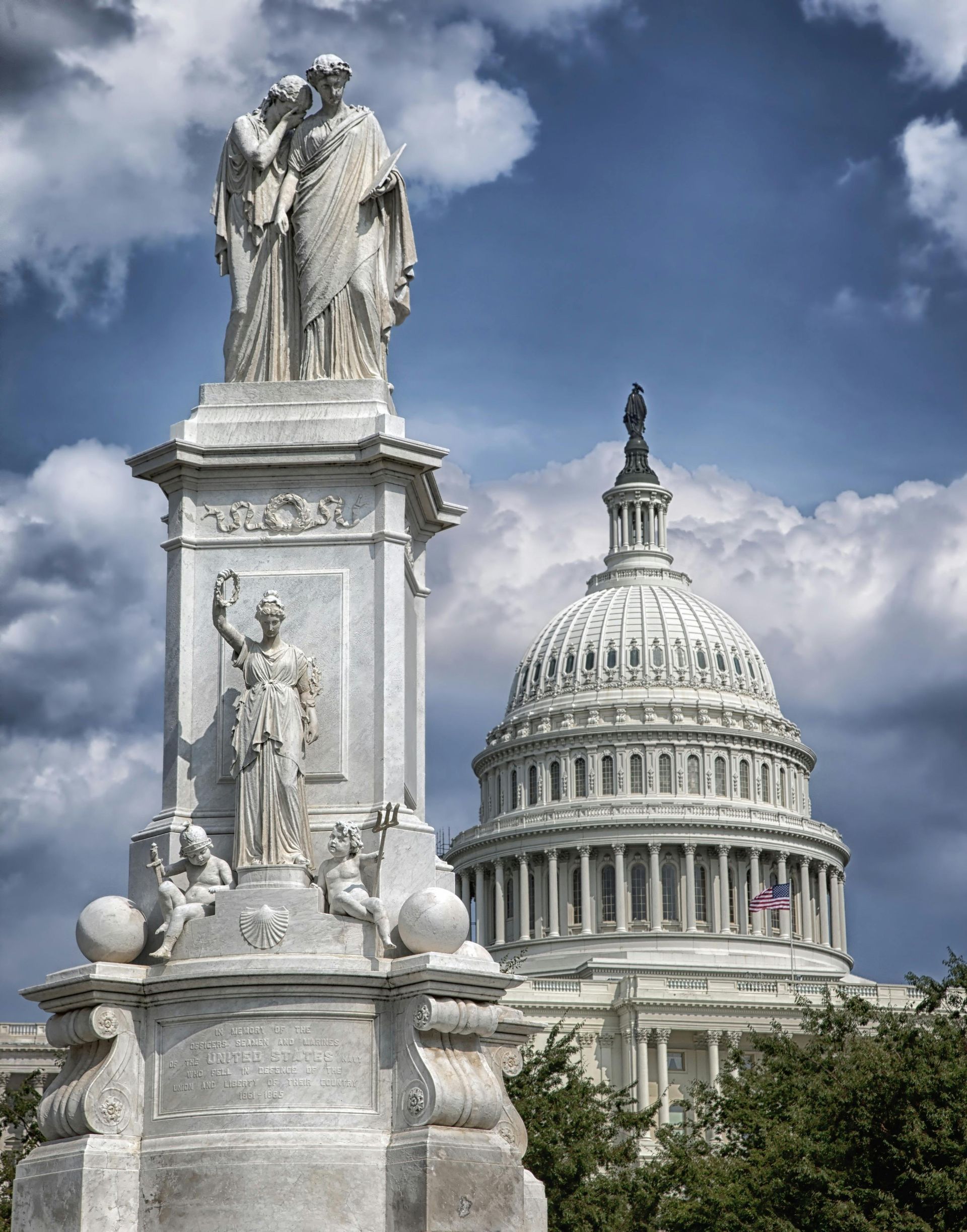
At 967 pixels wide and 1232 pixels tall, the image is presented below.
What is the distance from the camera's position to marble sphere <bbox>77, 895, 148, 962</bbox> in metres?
17.5

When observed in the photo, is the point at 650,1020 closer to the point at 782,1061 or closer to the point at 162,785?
the point at 782,1061

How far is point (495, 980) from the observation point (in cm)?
1709

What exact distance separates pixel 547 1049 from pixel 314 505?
1729 inches

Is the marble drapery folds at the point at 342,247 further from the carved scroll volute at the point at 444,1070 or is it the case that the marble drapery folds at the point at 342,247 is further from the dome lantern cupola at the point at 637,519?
the dome lantern cupola at the point at 637,519

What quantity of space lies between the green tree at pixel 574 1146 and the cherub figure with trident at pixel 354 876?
3141cm

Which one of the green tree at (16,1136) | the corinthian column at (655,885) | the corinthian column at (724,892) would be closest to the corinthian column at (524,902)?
the corinthian column at (655,885)

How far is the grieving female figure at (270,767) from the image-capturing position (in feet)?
58.5

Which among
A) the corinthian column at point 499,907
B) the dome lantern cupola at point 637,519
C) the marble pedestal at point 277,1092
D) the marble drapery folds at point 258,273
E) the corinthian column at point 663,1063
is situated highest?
the dome lantern cupola at point 637,519

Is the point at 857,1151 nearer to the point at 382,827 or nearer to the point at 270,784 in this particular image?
the point at 382,827

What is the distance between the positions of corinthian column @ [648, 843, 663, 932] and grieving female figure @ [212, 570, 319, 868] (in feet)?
460

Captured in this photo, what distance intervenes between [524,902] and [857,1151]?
12603cm

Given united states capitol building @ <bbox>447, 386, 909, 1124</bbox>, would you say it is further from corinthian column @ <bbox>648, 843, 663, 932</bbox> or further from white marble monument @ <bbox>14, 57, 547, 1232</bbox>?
white marble monument @ <bbox>14, 57, 547, 1232</bbox>

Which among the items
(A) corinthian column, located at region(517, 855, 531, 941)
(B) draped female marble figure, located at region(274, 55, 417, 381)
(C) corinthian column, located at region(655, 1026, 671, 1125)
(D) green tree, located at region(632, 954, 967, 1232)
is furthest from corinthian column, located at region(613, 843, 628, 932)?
(B) draped female marble figure, located at region(274, 55, 417, 381)

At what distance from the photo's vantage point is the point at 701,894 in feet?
527
